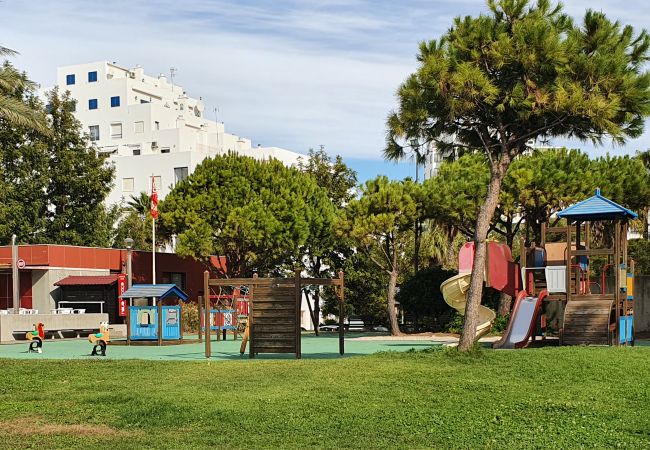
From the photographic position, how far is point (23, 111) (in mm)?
24984

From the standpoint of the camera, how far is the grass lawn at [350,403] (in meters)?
10.9

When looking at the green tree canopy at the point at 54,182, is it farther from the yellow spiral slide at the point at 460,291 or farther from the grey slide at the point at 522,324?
the grey slide at the point at 522,324

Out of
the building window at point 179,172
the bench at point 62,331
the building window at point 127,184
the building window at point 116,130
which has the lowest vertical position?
the bench at point 62,331

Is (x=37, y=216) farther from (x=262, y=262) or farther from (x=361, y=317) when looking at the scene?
(x=361, y=317)

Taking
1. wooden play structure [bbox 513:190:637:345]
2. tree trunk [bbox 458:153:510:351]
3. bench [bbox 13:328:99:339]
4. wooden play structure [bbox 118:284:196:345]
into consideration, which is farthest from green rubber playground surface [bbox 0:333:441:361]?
tree trunk [bbox 458:153:510:351]

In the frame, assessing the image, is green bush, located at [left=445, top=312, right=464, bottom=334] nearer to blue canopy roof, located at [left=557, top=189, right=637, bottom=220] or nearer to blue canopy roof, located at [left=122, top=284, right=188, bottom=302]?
blue canopy roof, located at [left=557, top=189, right=637, bottom=220]

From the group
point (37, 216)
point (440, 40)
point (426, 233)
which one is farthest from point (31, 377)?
point (37, 216)

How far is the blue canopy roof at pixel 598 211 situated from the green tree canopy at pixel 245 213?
1962cm

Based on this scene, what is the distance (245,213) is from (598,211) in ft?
70.7

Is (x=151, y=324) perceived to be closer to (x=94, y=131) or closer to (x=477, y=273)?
(x=477, y=273)

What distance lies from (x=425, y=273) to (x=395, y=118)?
18.1 meters

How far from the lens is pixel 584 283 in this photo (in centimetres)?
2581

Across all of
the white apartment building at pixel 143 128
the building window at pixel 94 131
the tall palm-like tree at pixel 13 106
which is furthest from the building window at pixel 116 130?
the tall palm-like tree at pixel 13 106

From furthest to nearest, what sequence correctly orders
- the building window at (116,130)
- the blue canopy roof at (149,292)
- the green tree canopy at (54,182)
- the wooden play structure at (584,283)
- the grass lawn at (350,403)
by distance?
the building window at (116,130)
the green tree canopy at (54,182)
the blue canopy roof at (149,292)
the wooden play structure at (584,283)
the grass lawn at (350,403)
